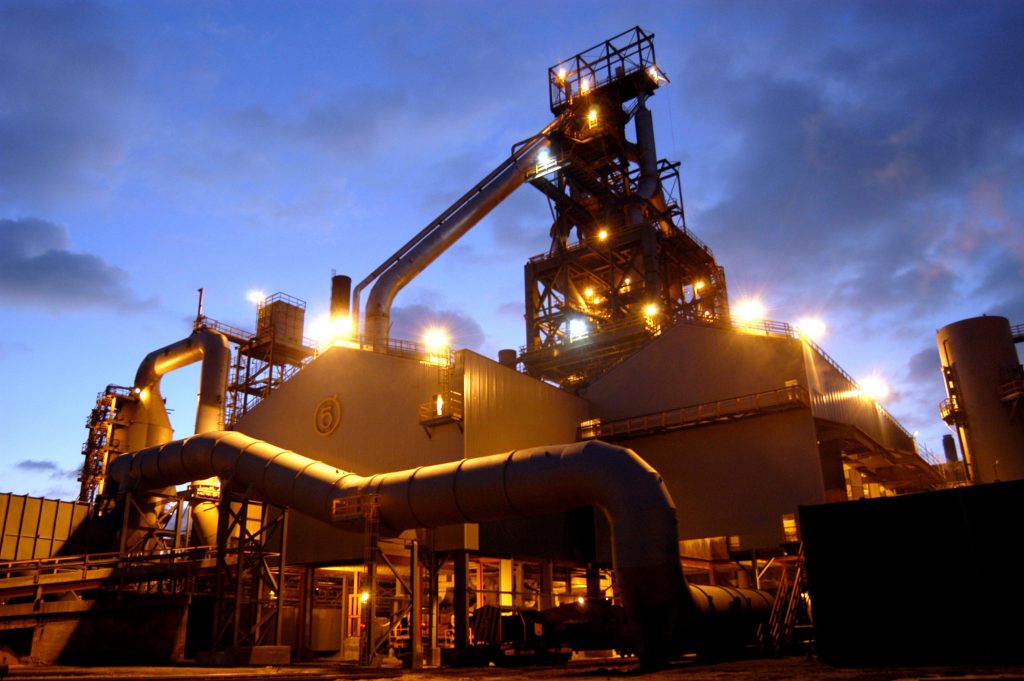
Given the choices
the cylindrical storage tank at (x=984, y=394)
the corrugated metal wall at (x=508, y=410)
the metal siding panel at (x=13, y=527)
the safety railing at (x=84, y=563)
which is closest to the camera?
the safety railing at (x=84, y=563)

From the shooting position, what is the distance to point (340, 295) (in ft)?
152

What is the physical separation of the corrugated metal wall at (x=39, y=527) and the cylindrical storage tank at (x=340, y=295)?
16636mm

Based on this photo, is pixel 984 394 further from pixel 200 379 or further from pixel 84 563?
pixel 84 563

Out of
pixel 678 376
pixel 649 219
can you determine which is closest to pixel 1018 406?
pixel 678 376

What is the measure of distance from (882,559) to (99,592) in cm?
2680

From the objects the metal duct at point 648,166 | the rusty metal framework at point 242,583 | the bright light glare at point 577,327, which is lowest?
the rusty metal framework at point 242,583

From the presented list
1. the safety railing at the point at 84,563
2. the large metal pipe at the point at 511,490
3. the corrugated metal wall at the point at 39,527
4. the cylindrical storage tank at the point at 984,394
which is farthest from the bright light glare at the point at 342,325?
the cylindrical storage tank at the point at 984,394

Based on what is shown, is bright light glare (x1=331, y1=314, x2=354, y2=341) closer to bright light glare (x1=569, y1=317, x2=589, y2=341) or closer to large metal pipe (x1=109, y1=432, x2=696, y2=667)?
bright light glare (x1=569, y1=317, x2=589, y2=341)

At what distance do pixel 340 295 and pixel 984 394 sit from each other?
3632cm

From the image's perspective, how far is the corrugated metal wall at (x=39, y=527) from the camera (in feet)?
110

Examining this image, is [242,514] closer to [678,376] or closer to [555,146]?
[678,376]

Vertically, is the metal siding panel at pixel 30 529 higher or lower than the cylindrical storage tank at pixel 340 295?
lower

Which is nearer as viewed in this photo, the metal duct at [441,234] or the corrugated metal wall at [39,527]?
the corrugated metal wall at [39,527]

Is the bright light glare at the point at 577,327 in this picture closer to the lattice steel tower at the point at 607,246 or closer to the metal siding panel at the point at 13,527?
the lattice steel tower at the point at 607,246
